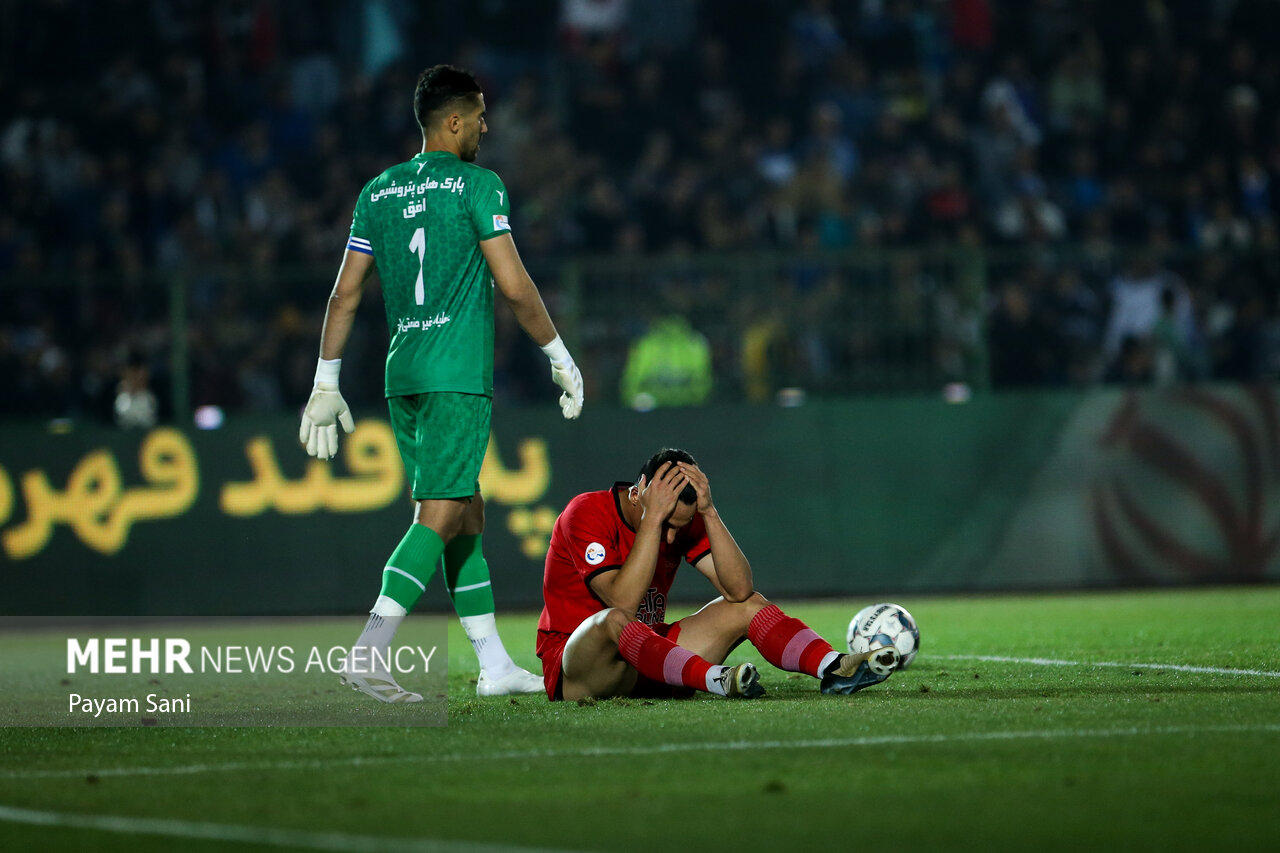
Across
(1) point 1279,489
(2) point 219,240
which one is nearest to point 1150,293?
(1) point 1279,489

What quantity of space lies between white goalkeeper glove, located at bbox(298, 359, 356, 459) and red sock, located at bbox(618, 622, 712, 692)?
1636mm

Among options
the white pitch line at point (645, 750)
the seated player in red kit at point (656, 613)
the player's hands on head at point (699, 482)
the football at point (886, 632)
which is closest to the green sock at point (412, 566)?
the seated player in red kit at point (656, 613)

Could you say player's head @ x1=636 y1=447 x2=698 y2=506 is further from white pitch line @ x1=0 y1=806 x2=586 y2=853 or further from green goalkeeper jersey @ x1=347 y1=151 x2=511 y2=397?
white pitch line @ x1=0 y1=806 x2=586 y2=853

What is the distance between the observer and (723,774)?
4.99 metres

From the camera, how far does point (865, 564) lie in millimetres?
14125

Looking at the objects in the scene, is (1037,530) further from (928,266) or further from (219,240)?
(219,240)

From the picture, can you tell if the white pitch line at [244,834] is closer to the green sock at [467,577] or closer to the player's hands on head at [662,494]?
the player's hands on head at [662,494]

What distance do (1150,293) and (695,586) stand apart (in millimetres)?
4349

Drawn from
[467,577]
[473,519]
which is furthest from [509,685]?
[473,519]

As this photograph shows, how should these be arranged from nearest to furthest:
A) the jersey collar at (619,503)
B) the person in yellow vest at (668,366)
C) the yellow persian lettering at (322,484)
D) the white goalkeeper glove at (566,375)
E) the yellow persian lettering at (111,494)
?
the jersey collar at (619,503), the white goalkeeper glove at (566,375), the person in yellow vest at (668,366), the yellow persian lettering at (111,494), the yellow persian lettering at (322,484)

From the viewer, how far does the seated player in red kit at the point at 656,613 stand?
6758mm

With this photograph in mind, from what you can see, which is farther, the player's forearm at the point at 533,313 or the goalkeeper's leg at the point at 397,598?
the player's forearm at the point at 533,313

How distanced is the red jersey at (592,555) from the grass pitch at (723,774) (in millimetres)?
412

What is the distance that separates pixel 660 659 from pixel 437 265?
1.88 meters
